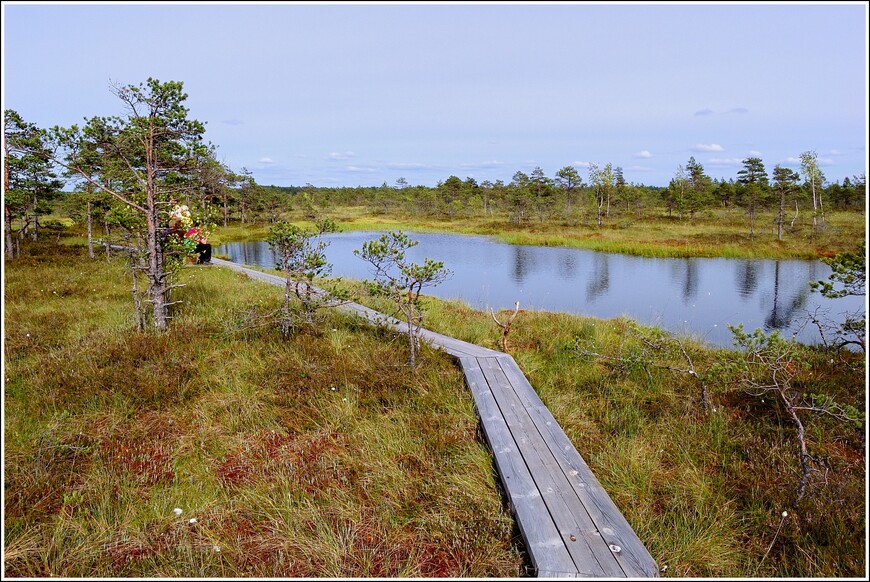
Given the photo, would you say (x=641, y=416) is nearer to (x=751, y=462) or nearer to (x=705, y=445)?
(x=705, y=445)

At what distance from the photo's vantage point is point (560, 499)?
333cm

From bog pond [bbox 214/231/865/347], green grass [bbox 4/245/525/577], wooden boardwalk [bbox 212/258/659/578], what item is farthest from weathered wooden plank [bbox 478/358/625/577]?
bog pond [bbox 214/231/865/347]

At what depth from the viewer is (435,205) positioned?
53594 mm

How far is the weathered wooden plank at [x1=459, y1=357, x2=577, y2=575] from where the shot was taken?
2771mm

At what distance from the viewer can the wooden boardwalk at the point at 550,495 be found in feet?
9.03

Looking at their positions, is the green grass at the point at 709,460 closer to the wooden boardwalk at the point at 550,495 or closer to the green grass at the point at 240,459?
the wooden boardwalk at the point at 550,495

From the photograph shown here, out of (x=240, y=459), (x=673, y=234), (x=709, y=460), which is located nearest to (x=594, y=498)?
(x=709, y=460)

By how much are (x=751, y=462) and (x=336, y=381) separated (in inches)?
162

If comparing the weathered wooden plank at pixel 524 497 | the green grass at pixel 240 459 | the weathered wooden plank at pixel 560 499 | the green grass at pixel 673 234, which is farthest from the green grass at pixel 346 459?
the green grass at pixel 673 234

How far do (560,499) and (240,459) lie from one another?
2.62 meters

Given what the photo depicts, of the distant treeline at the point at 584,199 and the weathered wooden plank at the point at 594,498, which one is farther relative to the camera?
the distant treeline at the point at 584,199

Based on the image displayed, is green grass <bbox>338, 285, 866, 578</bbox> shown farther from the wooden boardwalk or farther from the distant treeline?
the distant treeline

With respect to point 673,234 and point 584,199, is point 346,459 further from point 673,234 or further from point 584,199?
point 584,199

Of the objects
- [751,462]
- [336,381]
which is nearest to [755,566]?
[751,462]
